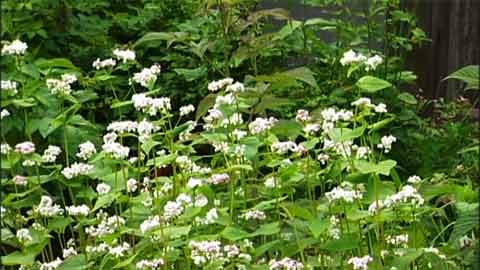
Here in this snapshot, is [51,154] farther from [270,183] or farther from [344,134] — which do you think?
[344,134]

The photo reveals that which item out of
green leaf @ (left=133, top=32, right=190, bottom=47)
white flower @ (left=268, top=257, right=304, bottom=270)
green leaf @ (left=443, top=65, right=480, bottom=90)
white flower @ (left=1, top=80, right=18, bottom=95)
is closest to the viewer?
green leaf @ (left=443, top=65, right=480, bottom=90)

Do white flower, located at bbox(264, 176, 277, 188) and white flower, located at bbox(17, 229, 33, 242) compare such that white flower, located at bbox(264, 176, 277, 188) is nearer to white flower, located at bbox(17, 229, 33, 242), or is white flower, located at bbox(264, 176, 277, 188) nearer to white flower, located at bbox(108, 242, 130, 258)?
white flower, located at bbox(108, 242, 130, 258)

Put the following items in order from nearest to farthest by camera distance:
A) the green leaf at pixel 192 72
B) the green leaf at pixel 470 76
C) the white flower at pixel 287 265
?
the green leaf at pixel 470 76 → the white flower at pixel 287 265 → the green leaf at pixel 192 72

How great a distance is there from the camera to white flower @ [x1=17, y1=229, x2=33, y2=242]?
2211mm

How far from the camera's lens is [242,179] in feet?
7.58

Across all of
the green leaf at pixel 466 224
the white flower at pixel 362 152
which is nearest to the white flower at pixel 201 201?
the white flower at pixel 362 152

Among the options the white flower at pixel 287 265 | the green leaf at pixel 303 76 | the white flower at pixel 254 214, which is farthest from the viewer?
the green leaf at pixel 303 76

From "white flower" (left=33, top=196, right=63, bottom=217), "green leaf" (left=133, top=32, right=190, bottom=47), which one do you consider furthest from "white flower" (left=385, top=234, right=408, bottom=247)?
"green leaf" (left=133, top=32, right=190, bottom=47)

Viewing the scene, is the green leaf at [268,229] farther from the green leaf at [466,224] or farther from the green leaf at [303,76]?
the green leaf at [303,76]

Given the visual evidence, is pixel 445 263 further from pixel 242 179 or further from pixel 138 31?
pixel 138 31

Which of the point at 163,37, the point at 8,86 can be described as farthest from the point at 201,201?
the point at 163,37

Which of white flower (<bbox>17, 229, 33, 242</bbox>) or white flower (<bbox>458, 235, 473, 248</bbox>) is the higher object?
white flower (<bbox>458, 235, 473, 248</bbox>)

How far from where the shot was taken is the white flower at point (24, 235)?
221 centimetres

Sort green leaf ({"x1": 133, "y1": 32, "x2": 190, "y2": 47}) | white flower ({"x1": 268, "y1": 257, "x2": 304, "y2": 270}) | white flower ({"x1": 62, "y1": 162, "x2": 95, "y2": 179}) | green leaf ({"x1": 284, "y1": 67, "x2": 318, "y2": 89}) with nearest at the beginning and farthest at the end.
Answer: white flower ({"x1": 268, "y1": 257, "x2": 304, "y2": 270})
white flower ({"x1": 62, "y1": 162, "x2": 95, "y2": 179})
green leaf ({"x1": 284, "y1": 67, "x2": 318, "y2": 89})
green leaf ({"x1": 133, "y1": 32, "x2": 190, "y2": 47})
